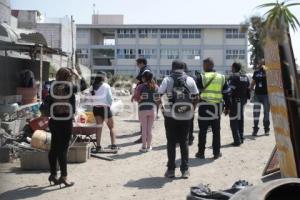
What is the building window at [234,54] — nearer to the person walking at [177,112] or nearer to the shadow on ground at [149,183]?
the person walking at [177,112]

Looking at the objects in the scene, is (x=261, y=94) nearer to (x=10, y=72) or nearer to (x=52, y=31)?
(x=10, y=72)

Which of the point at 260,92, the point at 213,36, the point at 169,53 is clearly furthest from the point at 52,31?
the point at 213,36

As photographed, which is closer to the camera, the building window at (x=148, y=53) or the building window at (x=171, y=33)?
the building window at (x=148, y=53)

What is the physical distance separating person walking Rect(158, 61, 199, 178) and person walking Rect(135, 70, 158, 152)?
220 centimetres

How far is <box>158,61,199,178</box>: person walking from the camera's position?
813 centimetres

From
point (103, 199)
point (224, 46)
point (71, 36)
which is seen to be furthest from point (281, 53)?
point (224, 46)

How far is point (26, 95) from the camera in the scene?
43.7ft

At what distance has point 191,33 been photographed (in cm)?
8412

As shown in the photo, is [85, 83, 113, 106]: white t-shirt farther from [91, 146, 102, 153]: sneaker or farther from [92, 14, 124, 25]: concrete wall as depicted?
[92, 14, 124, 25]: concrete wall

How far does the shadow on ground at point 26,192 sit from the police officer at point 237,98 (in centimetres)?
527

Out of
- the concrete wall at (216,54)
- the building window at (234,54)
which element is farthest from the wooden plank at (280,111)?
the building window at (234,54)

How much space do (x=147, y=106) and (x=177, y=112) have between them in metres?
2.47

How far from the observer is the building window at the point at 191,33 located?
83.9 metres

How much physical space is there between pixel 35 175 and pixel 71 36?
2523 centimetres
